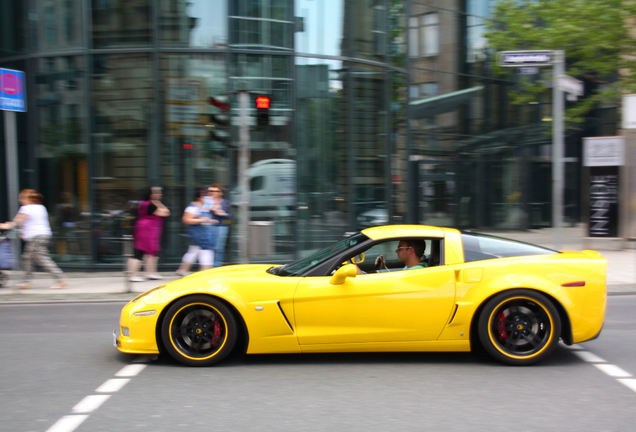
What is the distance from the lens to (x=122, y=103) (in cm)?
1276

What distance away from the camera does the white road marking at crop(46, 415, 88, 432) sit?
13.1 ft

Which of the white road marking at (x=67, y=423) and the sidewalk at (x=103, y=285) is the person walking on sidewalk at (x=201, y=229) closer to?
the sidewalk at (x=103, y=285)

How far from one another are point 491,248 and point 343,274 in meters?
1.44

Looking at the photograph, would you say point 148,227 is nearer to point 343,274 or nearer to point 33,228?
point 33,228

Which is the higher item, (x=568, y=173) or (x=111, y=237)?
(x=568, y=173)

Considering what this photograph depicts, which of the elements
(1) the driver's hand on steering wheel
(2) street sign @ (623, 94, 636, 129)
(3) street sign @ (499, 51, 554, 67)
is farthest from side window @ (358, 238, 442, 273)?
(2) street sign @ (623, 94, 636, 129)

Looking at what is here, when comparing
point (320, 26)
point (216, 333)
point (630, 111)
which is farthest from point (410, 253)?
point (320, 26)

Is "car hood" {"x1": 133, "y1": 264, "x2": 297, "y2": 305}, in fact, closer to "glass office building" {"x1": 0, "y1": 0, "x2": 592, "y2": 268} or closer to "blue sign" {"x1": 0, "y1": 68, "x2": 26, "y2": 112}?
"blue sign" {"x1": 0, "y1": 68, "x2": 26, "y2": 112}

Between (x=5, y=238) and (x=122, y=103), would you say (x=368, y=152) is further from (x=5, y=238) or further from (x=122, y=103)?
(x=5, y=238)

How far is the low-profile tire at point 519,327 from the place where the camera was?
211 inches

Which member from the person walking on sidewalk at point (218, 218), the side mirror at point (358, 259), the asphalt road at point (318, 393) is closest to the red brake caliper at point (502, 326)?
the asphalt road at point (318, 393)

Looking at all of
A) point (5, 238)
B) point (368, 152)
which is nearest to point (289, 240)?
point (368, 152)

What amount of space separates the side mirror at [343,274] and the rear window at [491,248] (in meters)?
1.04

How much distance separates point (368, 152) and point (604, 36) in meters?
6.00
